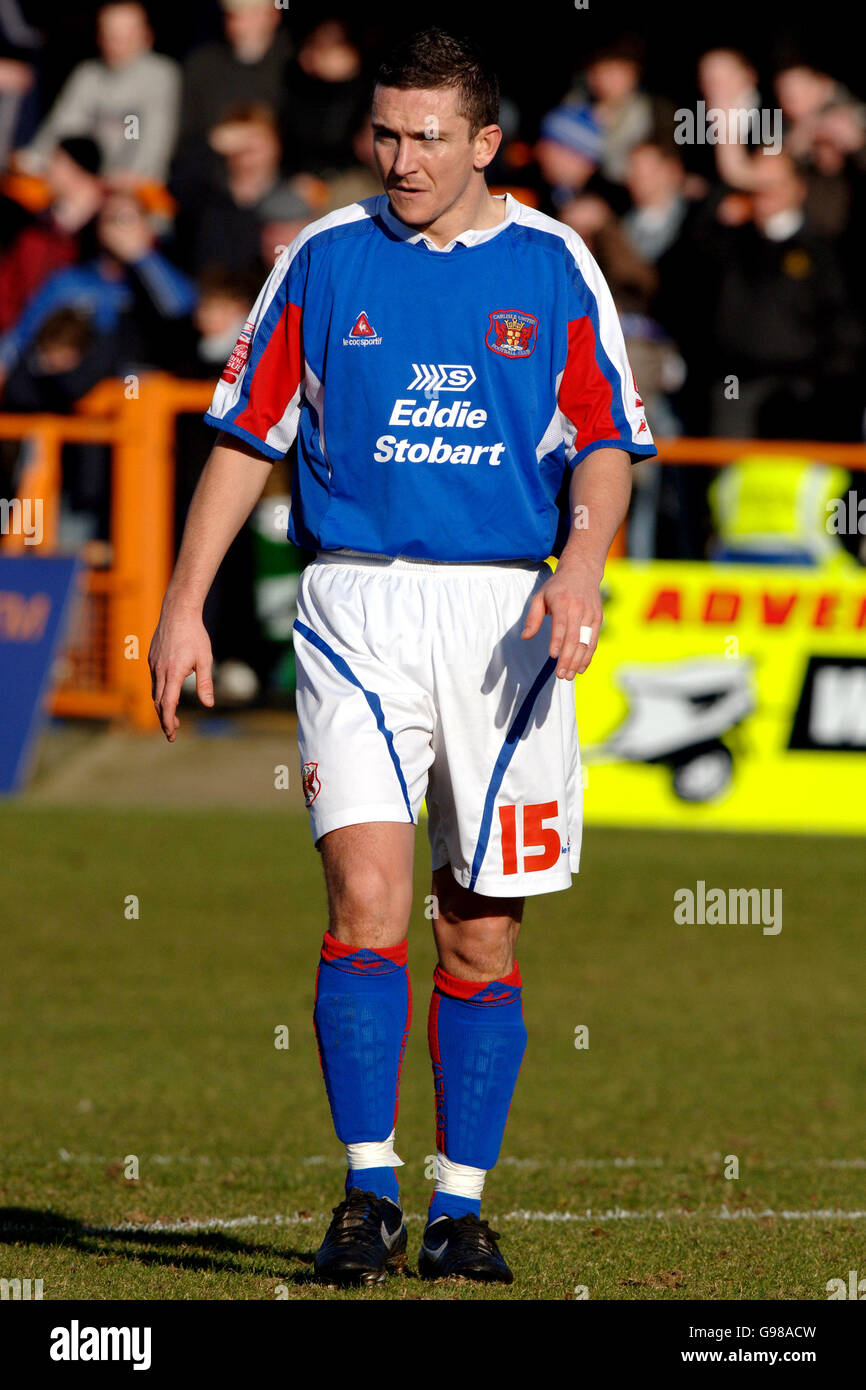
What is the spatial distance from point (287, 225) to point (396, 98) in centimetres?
982

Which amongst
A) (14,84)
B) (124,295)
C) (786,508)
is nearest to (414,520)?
(786,508)

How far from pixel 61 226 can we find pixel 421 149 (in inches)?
435

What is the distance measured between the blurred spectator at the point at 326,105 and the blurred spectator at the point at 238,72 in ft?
1.10

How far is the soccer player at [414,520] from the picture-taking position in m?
4.74

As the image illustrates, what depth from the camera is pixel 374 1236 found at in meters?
4.69

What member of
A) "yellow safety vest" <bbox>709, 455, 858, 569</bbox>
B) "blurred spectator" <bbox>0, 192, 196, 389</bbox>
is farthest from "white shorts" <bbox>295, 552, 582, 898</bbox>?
"blurred spectator" <bbox>0, 192, 196, 389</bbox>

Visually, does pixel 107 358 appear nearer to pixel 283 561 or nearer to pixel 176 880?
pixel 283 561

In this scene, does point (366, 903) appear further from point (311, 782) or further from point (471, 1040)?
point (471, 1040)

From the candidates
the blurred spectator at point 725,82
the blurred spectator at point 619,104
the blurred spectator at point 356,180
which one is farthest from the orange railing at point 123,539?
the blurred spectator at point 725,82

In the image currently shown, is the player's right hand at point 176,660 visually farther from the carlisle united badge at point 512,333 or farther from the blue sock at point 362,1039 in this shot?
the carlisle united badge at point 512,333

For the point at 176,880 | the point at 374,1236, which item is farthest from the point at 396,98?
the point at 176,880

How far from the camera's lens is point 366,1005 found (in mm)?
4750

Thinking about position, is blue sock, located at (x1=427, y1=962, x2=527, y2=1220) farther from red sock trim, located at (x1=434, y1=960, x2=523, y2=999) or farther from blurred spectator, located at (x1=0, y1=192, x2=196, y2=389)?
blurred spectator, located at (x1=0, y1=192, x2=196, y2=389)
